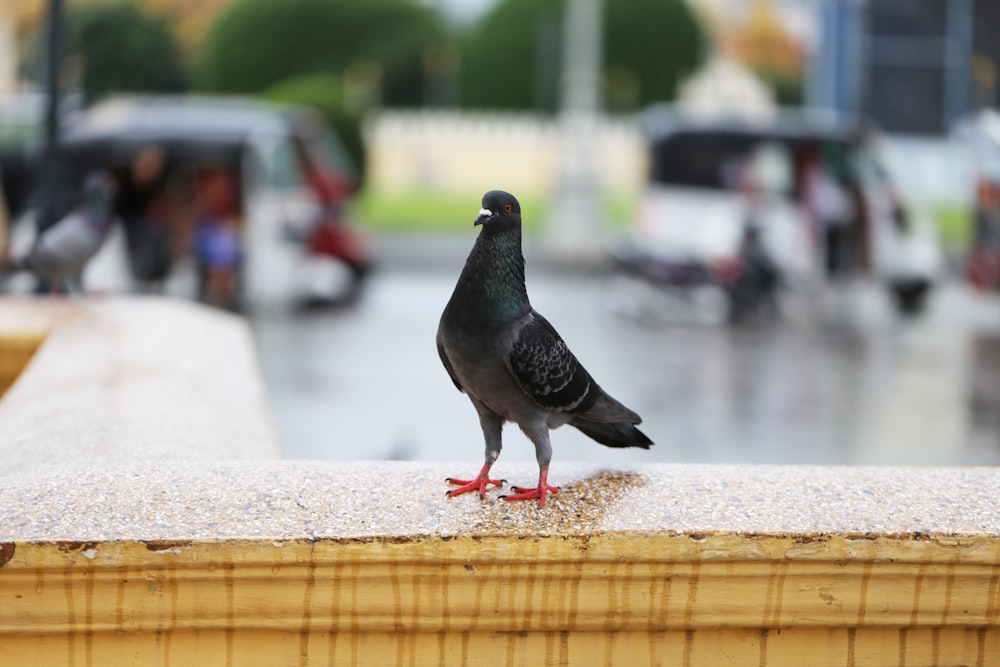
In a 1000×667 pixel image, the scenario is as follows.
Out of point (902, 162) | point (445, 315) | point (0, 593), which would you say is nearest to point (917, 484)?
point (445, 315)

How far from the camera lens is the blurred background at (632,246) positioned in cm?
841

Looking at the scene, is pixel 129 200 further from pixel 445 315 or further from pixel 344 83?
pixel 344 83

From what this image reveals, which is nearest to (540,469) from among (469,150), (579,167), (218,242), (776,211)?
(218,242)

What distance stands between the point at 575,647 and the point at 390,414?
5.75 m

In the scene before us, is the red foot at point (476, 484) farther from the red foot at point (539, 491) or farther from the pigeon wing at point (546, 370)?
the pigeon wing at point (546, 370)

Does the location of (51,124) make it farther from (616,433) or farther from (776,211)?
(776,211)

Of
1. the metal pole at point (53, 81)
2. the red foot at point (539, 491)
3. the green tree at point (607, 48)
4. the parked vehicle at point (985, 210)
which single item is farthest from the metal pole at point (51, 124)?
the green tree at point (607, 48)

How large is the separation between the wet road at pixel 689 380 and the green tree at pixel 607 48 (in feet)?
77.9

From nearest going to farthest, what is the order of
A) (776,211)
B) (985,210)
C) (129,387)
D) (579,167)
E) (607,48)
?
(129,387) < (985,210) < (776,211) < (579,167) < (607,48)

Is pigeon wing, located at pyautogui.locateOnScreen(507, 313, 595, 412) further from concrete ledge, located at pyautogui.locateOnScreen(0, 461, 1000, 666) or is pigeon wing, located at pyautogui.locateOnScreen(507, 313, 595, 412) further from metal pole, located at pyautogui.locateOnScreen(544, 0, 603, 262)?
metal pole, located at pyautogui.locateOnScreen(544, 0, 603, 262)

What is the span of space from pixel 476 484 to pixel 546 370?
0.30 meters

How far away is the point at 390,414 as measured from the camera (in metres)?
8.67

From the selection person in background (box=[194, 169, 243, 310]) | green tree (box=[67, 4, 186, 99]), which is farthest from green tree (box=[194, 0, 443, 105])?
person in background (box=[194, 169, 243, 310])

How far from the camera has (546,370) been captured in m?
3.30
